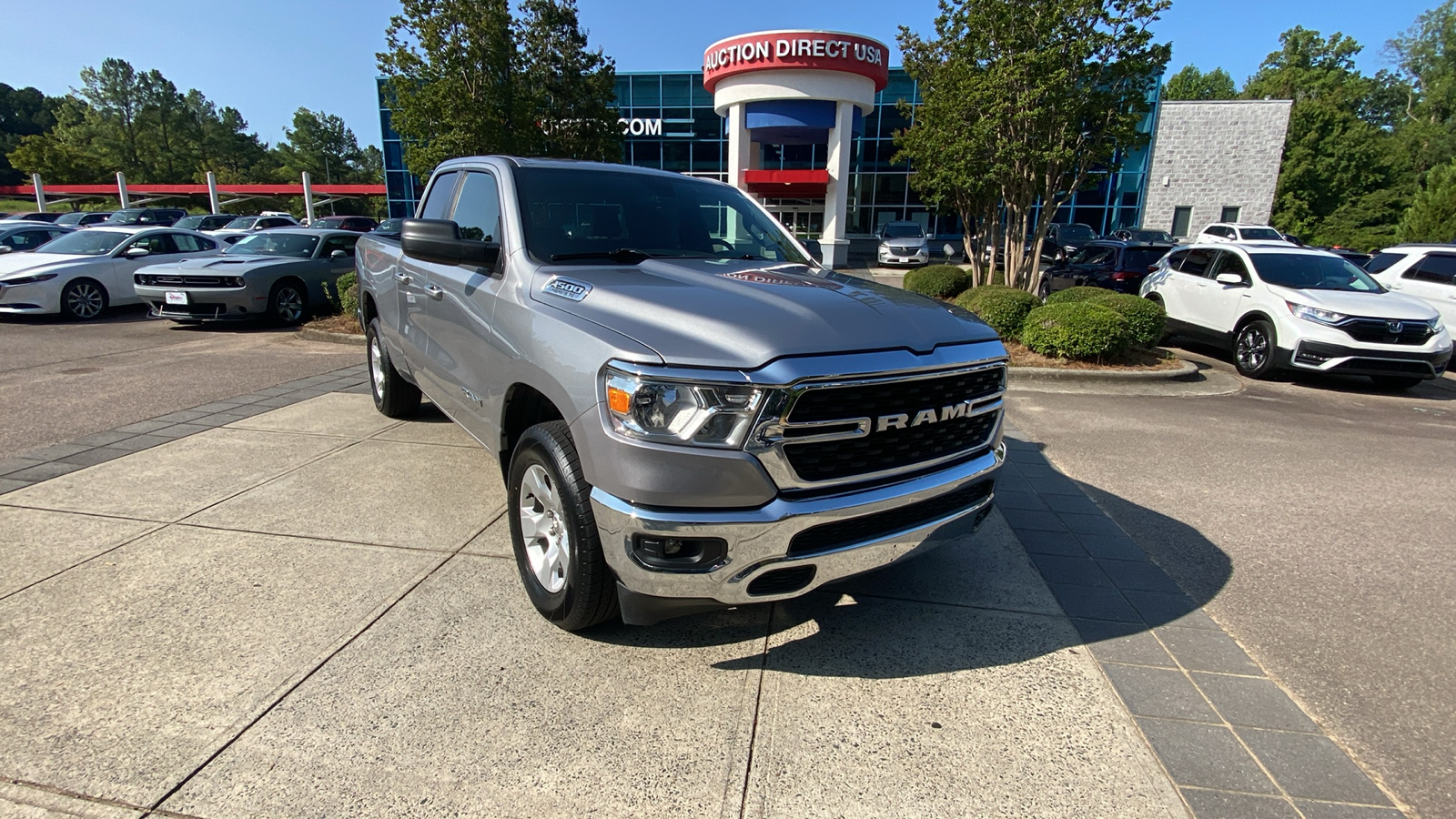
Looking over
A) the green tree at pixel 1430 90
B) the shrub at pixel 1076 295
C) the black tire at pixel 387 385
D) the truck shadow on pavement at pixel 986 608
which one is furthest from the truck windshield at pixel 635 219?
the green tree at pixel 1430 90

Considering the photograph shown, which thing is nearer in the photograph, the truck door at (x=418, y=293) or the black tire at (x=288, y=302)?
the truck door at (x=418, y=293)

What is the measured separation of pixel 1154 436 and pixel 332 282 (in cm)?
1161

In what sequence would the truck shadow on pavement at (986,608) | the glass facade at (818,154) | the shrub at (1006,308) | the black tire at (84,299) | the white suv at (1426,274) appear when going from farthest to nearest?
the glass facade at (818,154) < the black tire at (84,299) < the white suv at (1426,274) < the shrub at (1006,308) < the truck shadow on pavement at (986,608)

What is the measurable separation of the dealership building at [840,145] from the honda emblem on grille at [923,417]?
24.5 meters

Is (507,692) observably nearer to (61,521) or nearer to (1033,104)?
(61,521)

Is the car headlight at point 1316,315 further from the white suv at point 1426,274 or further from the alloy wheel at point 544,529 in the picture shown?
the alloy wheel at point 544,529

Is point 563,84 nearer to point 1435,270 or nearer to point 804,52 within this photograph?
point 804,52

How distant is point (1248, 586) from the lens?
11.8 feet

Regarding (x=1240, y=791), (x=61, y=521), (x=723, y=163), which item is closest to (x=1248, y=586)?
(x=1240, y=791)

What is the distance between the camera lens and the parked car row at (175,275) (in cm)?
1027

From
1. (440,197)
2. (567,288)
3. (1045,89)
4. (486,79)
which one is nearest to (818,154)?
(486,79)

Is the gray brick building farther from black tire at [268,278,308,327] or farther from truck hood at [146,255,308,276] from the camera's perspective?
truck hood at [146,255,308,276]

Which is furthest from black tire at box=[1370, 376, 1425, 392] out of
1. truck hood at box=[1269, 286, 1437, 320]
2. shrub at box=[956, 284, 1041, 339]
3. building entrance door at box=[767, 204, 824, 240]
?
building entrance door at box=[767, 204, 824, 240]

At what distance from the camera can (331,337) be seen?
33.1ft
